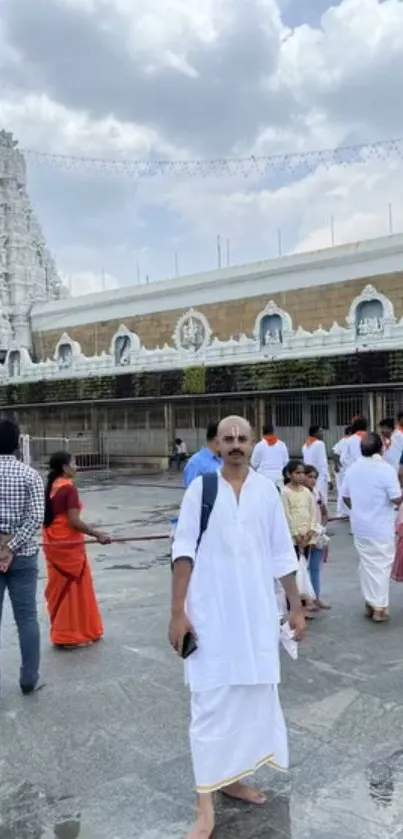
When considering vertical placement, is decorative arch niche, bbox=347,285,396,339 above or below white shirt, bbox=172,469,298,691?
above

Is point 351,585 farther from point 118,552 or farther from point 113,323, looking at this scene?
point 113,323

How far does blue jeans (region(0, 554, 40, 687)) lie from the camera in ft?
14.5

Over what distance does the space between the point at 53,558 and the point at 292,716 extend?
2.14 meters

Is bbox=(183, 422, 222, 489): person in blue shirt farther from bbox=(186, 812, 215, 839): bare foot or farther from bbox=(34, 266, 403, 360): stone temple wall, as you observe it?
→ bbox=(34, 266, 403, 360): stone temple wall

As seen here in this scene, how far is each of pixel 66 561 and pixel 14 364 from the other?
25770 mm

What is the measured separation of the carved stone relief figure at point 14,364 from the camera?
29.6 metres

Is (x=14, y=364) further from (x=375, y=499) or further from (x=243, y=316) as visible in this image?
(x=375, y=499)

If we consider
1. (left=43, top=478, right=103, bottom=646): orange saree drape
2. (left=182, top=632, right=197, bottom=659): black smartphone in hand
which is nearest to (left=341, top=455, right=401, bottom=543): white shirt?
(left=43, top=478, right=103, bottom=646): orange saree drape

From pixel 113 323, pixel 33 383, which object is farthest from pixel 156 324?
pixel 33 383

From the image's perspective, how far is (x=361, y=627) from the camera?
571cm

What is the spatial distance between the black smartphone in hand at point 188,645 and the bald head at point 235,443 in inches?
27.9

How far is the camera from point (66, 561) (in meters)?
5.38

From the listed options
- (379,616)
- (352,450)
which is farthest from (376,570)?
(352,450)

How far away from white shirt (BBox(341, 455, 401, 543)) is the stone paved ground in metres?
0.70
